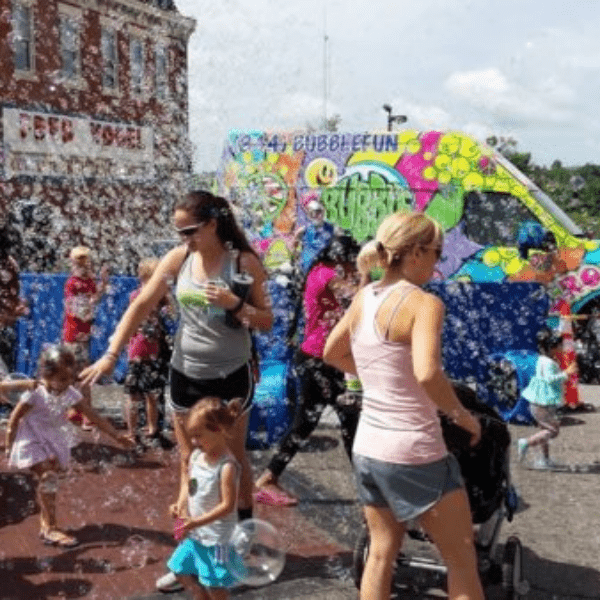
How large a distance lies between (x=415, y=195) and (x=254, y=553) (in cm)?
921

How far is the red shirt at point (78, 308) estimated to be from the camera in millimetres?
7664

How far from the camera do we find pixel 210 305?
423 centimetres

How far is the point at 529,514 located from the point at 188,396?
2.35 m

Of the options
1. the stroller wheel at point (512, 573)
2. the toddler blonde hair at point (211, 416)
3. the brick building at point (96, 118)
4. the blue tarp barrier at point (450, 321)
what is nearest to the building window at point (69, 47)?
the brick building at point (96, 118)

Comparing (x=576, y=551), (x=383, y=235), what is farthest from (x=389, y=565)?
(x=576, y=551)

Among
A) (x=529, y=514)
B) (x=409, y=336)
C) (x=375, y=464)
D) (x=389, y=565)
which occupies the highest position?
(x=409, y=336)

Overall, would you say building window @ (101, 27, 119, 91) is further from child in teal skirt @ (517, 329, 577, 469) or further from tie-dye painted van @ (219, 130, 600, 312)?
child in teal skirt @ (517, 329, 577, 469)

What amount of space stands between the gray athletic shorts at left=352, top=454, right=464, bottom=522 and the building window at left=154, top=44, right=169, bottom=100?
88.2 feet

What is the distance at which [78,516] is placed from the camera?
17.6ft

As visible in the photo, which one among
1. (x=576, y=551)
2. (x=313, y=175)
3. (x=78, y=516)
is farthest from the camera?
(x=313, y=175)

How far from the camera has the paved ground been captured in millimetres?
4371

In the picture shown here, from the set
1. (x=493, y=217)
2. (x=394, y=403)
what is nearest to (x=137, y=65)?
(x=493, y=217)

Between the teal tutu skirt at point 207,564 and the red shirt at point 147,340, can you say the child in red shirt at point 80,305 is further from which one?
the teal tutu skirt at point 207,564

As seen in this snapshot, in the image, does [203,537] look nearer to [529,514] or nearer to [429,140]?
[529,514]
